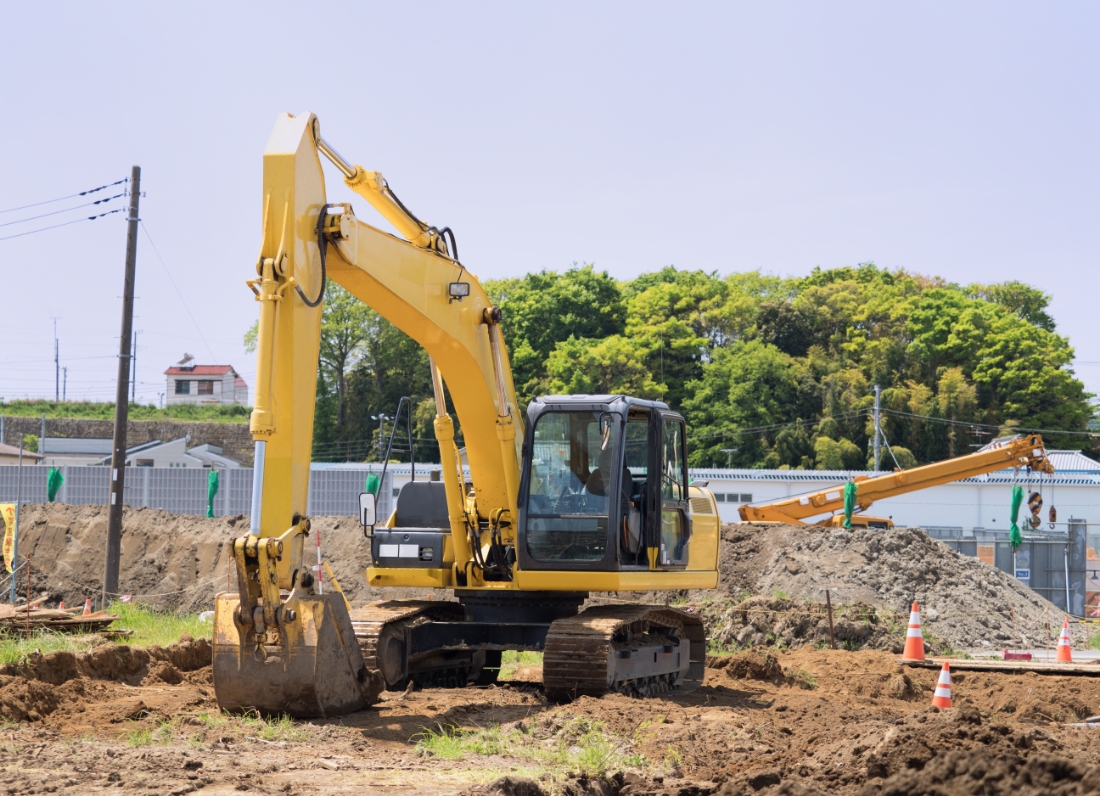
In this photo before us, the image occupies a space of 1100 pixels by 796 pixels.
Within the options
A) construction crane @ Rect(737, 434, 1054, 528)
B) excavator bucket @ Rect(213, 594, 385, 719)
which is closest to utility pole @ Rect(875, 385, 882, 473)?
construction crane @ Rect(737, 434, 1054, 528)

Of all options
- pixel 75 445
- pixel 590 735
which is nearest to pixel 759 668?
pixel 590 735

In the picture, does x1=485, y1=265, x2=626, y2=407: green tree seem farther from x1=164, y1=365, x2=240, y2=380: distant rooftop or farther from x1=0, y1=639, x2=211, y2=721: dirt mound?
x1=0, y1=639, x2=211, y2=721: dirt mound

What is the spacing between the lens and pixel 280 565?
305 inches

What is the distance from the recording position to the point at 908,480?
2409 cm

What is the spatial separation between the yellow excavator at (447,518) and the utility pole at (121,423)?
10248mm

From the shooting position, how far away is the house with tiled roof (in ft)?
295

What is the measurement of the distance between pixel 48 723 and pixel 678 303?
5907 cm

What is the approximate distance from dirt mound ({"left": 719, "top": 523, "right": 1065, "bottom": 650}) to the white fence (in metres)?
11.7

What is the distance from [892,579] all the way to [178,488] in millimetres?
19509

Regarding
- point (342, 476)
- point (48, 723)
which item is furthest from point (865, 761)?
point (342, 476)

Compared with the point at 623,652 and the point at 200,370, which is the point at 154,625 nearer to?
the point at 623,652

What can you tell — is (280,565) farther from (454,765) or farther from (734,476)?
(734,476)

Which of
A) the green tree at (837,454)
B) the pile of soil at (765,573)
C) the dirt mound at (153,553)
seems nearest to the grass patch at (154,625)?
the pile of soil at (765,573)

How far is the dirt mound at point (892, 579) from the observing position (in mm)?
19156
